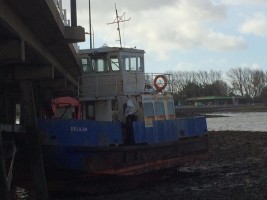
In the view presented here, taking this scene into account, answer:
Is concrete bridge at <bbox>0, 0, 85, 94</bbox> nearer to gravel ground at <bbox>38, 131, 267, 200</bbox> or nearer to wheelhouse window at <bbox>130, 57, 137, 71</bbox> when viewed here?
wheelhouse window at <bbox>130, 57, 137, 71</bbox>

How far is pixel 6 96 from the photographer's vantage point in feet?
64.2

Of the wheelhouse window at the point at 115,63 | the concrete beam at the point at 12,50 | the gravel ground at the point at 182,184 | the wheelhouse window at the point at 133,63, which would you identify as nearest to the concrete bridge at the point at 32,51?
the concrete beam at the point at 12,50

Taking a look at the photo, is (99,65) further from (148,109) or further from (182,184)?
(182,184)

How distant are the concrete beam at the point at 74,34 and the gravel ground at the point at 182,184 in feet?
13.5

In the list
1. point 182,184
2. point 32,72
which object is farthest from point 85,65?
point 182,184

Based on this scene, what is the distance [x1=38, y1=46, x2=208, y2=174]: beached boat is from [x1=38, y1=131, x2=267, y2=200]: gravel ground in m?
0.56

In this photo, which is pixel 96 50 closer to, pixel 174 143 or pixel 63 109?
pixel 63 109

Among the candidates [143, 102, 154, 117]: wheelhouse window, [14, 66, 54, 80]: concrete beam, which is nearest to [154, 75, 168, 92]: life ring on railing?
[143, 102, 154, 117]: wheelhouse window

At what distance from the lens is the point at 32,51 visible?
501 inches

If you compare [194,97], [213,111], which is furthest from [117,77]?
[194,97]

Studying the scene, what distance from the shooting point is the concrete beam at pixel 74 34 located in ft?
42.7

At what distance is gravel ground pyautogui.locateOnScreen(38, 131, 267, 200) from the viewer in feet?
45.9

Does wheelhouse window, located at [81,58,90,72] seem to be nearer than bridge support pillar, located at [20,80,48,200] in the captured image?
No

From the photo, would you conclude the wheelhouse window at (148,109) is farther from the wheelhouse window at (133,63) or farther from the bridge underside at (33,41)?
the bridge underside at (33,41)
